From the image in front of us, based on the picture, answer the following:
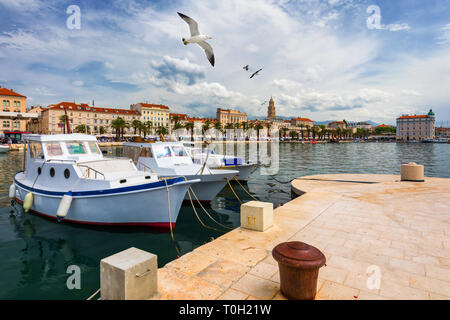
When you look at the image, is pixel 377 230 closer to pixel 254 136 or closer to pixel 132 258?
pixel 132 258

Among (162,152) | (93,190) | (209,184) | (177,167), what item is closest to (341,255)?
(93,190)

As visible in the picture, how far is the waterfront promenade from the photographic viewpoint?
4.70 meters

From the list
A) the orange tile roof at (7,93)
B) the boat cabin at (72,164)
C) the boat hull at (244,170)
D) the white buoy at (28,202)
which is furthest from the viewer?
the orange tile roof at (7,93)

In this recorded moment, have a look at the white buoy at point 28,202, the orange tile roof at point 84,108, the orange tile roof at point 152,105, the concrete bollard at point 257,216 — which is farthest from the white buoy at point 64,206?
the orange tile roof at point 152,105

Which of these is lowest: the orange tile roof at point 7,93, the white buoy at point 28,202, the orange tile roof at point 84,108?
the white buoy at point 28,202

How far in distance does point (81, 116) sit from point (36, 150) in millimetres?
116604

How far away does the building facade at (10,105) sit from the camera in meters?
92.1

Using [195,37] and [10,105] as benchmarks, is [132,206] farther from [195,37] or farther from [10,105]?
[10,105]

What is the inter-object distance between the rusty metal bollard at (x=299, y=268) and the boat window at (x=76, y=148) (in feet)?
41.4

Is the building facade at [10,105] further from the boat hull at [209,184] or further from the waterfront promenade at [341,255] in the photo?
the waterfront promenade at [341,255]

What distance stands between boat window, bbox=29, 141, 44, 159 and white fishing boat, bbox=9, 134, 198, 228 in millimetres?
51

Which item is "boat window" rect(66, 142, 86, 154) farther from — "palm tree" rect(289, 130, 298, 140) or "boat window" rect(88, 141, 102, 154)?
"palm tree" rect(289, 130, 298, 140)
